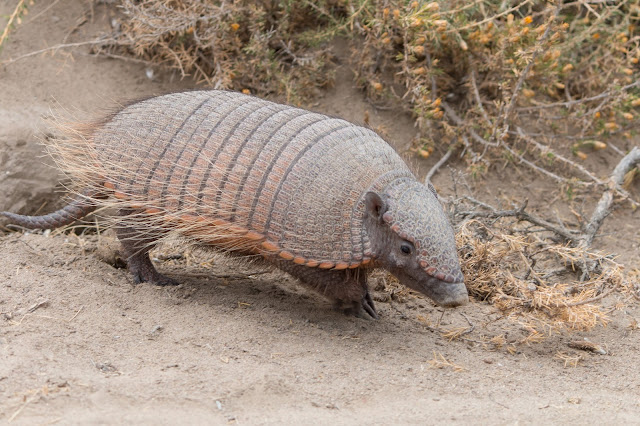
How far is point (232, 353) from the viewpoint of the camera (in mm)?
4312

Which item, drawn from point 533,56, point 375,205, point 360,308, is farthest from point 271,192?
point 533,56

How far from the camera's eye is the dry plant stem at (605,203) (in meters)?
6.06

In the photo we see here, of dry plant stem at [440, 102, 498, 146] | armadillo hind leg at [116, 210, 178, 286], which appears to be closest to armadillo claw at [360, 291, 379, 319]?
armadillo hind leg at [116, 210, 178, 286]

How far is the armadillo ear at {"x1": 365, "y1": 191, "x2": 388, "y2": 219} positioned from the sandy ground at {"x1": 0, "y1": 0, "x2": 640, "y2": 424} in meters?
0.92

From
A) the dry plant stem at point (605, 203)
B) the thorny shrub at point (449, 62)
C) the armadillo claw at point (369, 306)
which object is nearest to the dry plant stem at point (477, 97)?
the thorny shrub at point (449, 62)

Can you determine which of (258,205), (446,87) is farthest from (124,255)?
(446,87)

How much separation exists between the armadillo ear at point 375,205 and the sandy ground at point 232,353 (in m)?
0.92

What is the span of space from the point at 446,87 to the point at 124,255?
3812 mm

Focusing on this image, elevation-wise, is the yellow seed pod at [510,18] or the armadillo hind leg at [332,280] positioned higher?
the yellow seed pod at [510,18]

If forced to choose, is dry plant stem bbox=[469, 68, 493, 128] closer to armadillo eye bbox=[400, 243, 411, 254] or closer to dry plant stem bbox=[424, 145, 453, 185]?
dry plant stem bbox=[424, 145, 453, 185]

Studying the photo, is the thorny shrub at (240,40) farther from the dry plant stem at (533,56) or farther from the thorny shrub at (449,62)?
the dry plant stem at (533,56)

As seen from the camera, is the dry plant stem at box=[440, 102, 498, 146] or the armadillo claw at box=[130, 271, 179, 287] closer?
the armadillo claw at box=[130, 271, 179, 287]

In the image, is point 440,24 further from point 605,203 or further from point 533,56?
point 605,203

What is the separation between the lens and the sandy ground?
3.65 meters
